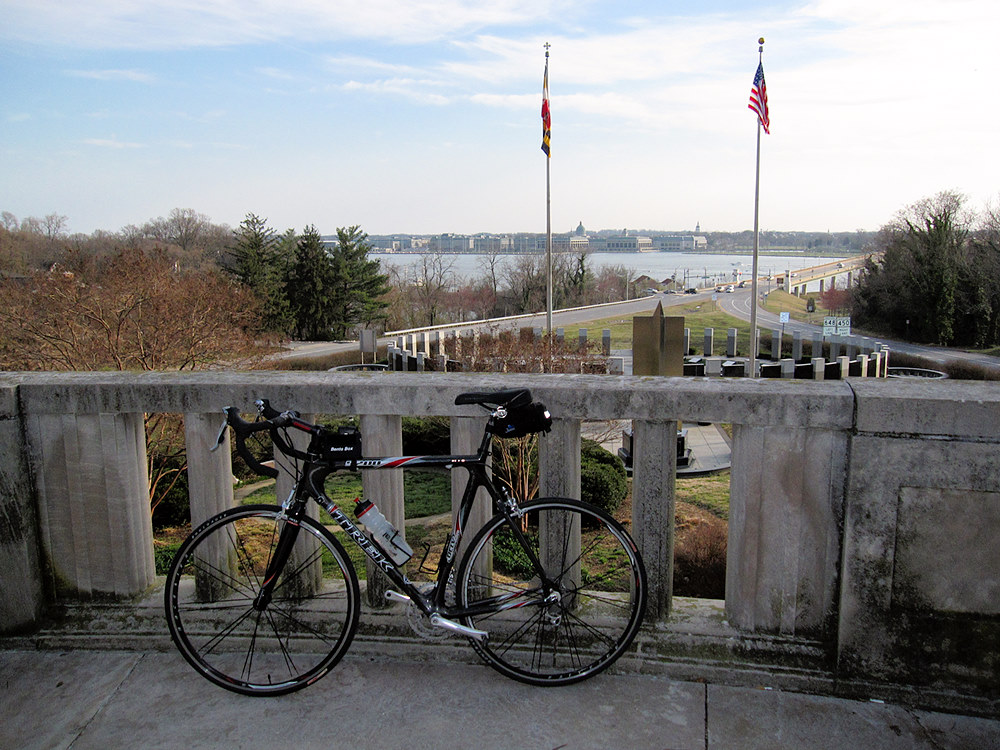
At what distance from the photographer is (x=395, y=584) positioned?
3096 mm

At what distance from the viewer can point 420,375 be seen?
3.16m

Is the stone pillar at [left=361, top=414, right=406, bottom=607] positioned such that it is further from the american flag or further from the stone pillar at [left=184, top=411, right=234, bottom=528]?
the american flag

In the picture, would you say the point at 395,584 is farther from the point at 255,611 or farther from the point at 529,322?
the point at 529,322

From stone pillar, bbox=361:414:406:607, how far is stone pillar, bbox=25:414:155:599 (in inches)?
38.8

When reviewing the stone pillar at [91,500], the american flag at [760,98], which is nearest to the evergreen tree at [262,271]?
the american flag at [760,98]

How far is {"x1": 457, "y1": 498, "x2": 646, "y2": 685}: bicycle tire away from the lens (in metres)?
2.97

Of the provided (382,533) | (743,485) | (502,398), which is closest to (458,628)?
(382,533)

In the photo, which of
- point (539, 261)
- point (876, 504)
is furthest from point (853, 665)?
point (539, 261)

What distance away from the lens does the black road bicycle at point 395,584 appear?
2.92 metres

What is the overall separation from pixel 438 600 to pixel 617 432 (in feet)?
63.5

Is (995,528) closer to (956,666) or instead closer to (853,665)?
(956,666)

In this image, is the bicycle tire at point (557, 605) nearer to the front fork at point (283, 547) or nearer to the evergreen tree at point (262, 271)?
the front fork at point (283, 547)

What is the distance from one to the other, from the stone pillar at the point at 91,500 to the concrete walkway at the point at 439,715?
1.37 ft

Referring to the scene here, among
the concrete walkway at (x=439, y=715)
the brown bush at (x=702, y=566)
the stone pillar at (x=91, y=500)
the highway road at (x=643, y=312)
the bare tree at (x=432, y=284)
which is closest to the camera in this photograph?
the concrete walkway at (x=439, y=715)
